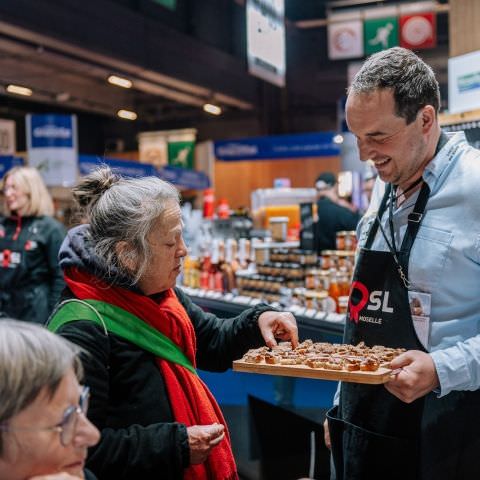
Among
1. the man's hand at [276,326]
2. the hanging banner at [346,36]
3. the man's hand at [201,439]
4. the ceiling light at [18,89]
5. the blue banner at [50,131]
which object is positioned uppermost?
the hanging banner at [346,36]

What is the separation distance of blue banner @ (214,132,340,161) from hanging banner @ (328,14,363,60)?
3.01 metres

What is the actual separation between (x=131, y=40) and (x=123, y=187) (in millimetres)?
10040

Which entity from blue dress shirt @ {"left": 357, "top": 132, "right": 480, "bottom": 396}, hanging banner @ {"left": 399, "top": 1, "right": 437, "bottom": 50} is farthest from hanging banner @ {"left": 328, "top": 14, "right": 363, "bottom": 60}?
blue dress shirt @ {"left": 357, "top": 132, "right": 480, "bottom": 396}

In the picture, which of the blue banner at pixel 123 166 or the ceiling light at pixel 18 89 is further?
the ceiling light at pixel 18 89

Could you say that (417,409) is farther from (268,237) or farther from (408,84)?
(268,237)

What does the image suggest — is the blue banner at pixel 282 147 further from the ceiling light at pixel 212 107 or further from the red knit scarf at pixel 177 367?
the red knit scarf at pixel 177 367

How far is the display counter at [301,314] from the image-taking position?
383 centimetres

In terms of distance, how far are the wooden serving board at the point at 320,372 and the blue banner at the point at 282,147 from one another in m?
12.8

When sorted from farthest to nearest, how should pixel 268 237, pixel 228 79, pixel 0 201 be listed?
pixel 228 79, pixel 0 201, pixel 268 237

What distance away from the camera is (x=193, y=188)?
16250mm

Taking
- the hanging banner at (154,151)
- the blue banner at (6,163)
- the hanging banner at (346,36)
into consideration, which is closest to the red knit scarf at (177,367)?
the hanging banner at (346,36)

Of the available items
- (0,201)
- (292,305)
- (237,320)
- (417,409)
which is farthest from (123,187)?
(0,201)

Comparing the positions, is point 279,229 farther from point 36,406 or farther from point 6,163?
point 6,163

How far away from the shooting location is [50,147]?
11.0 meters
